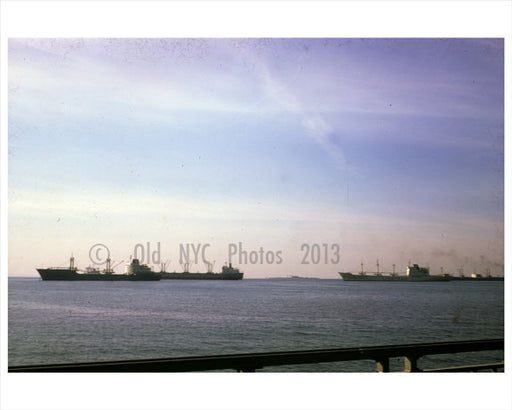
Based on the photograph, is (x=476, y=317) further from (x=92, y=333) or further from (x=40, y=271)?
(x=40, y=271)

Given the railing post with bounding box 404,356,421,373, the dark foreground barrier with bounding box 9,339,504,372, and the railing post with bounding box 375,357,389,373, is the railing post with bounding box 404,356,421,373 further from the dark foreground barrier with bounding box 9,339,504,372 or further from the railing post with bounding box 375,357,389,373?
the railing post with bounding box 375,357,389,373

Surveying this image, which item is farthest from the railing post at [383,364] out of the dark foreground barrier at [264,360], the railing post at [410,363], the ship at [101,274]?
the ship at [101,274]

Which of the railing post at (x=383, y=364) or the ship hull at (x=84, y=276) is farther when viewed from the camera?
the ship hull at (x=84, y=276)

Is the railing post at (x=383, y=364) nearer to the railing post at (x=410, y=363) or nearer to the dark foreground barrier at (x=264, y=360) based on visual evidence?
the dark foreground barrier at (x=264, y=360)

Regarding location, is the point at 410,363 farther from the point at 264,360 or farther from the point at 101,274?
the point at 101,274

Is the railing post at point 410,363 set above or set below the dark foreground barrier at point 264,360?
below

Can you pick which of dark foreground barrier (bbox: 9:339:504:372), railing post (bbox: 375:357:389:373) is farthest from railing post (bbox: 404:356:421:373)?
railing post (bbox: 375:357:389:373)

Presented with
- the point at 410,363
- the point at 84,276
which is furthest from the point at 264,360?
the point at 84,276
